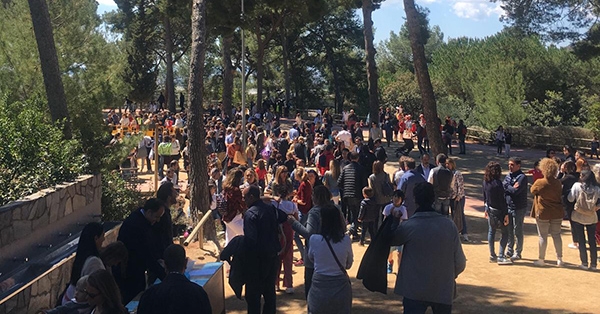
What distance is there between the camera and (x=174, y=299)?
12.0 ft

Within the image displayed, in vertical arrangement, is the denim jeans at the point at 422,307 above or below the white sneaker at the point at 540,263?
above

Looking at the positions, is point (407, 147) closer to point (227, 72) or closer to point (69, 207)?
point (227, 72)

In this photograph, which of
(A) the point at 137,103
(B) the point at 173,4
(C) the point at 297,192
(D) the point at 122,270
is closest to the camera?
(D) the point at 122,270

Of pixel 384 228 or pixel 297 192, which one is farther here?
pixel 297 192

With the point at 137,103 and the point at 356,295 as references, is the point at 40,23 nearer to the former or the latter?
the point at 356,295

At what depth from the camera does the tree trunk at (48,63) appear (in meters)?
10.6

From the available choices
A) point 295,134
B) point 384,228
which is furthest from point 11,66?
point 384,228

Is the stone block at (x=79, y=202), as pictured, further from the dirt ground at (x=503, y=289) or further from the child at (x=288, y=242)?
the child at (x=288, y=242)

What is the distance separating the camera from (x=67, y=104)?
11.5 metres

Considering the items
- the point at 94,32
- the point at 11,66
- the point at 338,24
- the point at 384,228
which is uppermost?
the point at 338,24

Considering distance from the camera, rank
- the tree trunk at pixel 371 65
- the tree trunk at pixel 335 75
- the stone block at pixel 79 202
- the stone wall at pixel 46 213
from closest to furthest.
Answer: the stone wall at pixel 46 213
the stone block at pixel 79 202
the tree trunk at pixel 371 65
the tree trunk at pixel 335 75

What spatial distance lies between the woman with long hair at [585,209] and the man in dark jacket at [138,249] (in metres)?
5.94

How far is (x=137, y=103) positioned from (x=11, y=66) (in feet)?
99.8

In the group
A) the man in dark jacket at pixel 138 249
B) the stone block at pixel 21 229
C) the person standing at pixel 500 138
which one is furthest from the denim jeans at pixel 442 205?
the person standing at pixel 500 138
